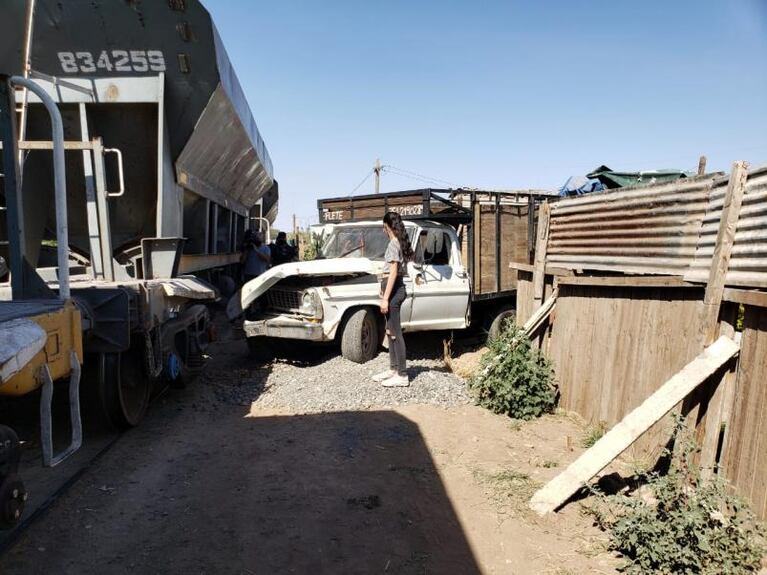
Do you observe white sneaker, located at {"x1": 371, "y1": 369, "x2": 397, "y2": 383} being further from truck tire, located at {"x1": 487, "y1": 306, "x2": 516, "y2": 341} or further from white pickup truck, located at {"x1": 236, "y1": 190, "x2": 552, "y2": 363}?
truck tire, located at {"x1": 487, "y1": 306, "x2": 516, "y2": 341}

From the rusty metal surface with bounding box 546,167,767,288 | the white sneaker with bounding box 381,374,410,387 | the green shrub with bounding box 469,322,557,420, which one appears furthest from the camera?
the white sneaker with bounding box 381,374,410,387

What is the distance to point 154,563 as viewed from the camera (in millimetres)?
2676

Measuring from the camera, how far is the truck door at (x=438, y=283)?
7062mm

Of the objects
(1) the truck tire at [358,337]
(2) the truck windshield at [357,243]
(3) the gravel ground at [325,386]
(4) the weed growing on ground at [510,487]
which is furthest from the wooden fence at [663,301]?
(2) the truck windshield at [357,243]

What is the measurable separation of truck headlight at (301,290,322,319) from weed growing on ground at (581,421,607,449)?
3.24 m

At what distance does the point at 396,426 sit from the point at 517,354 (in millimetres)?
1451

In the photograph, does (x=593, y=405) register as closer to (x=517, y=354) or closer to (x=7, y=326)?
(x=517, y=354)

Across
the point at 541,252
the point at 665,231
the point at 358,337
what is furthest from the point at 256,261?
the point at 665,231

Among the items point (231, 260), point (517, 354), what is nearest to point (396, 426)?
point (517, 354)

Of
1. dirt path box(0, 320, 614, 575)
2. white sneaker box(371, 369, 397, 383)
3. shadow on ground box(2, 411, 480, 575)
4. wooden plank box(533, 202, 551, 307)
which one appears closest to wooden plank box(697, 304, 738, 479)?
dirt path box(0, 320, 614, 575)

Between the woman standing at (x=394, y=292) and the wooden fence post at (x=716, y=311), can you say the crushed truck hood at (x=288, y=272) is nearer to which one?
the woman standing at (x=394, y=292)

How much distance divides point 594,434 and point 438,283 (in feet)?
11.1

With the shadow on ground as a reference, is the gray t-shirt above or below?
above

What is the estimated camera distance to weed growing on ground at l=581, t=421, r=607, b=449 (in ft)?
13.9
